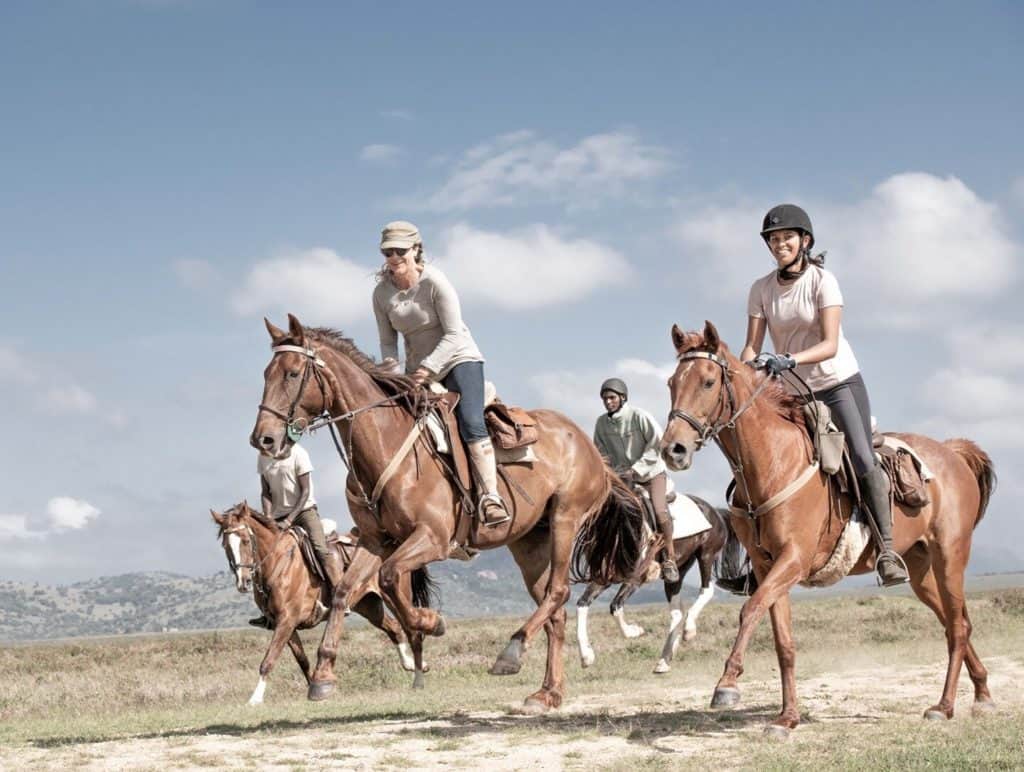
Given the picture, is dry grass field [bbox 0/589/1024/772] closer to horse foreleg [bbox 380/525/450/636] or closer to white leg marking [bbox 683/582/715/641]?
white leg marking [bbox 683/582/715/641]

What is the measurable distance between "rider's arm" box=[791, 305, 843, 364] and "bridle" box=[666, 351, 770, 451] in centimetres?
66

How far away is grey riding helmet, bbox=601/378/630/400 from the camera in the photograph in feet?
56.3

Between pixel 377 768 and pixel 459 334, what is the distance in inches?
157

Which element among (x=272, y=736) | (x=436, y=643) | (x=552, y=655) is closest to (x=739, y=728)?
(x=552, y=655)

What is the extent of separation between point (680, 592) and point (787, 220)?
33.9 ft

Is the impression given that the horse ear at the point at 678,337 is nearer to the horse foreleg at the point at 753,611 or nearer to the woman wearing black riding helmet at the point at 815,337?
the woman wearing black riding helmet at the point at 815,337

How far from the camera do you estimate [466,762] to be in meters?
8.70

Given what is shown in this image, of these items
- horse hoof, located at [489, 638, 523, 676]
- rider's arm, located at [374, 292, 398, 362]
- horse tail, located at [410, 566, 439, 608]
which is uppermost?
rider's arm, located at [374, 292, 398, 362]

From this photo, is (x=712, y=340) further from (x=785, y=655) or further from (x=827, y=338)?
(x=785, y=655)

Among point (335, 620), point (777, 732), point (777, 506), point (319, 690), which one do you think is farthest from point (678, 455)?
point (319, 690)

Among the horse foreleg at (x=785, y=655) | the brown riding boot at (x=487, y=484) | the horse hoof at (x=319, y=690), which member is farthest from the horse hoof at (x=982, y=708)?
the horse hoof at (x=319, y=690)

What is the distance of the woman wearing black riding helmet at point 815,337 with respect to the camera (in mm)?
9898

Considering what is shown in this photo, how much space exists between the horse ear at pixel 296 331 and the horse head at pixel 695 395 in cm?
304

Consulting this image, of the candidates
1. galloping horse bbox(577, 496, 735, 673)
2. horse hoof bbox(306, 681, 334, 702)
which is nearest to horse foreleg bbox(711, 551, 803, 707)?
horse hoof bbox(306, 681, 334, 702)
